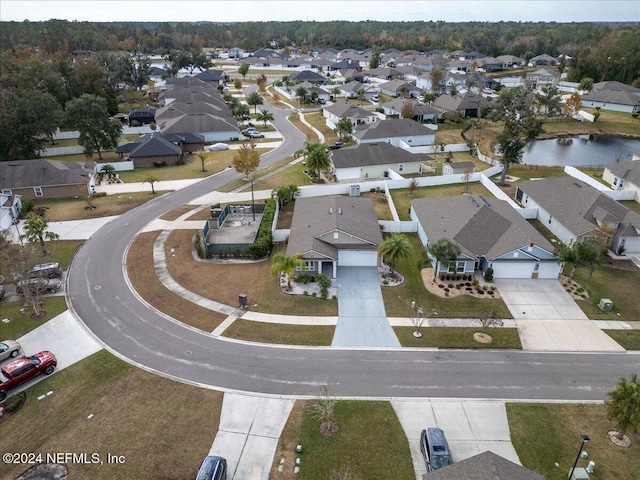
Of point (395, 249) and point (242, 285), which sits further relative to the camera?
point (242, 285)

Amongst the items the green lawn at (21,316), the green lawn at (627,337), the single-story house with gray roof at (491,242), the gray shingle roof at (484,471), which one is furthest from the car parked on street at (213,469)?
the green lawn at (627,337)

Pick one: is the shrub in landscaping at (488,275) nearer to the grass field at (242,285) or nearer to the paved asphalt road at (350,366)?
the paved asphalt road at (350,366)

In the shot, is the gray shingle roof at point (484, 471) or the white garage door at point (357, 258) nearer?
the gray shingle roof at point (484, 471)

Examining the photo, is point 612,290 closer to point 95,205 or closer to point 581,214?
point 581,214

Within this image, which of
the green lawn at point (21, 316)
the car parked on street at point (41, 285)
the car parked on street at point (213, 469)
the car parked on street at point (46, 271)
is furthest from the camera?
the car parked on street at point (46, 271)

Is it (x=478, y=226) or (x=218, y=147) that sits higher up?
(x=218, y=147)

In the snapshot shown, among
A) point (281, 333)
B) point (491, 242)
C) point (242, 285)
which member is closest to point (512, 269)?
point (491, 242)

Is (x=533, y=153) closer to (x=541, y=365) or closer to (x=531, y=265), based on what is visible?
(x=531, y=265)

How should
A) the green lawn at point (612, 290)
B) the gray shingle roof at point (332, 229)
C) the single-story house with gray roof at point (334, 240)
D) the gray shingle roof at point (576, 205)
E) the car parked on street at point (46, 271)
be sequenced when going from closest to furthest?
the green lawn at point (612, 290) < the car parked on street at point (46, 271) < the single-story house with gray roof at point (334, 240) < the gray shingle roof at point (332, 229) < the gray shingle roof at point (576, 205)
